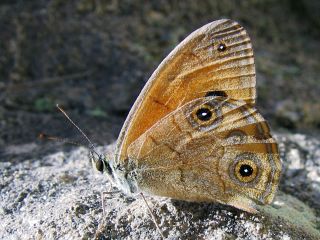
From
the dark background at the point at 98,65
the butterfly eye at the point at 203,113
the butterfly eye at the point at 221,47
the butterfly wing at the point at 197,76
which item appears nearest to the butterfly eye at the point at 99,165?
the butterfly wing at the point at 197,76

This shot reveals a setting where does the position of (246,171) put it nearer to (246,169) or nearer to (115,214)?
(246,169)

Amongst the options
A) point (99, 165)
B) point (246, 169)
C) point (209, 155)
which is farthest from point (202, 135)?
point (99, 165)

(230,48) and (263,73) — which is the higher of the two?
(230,48)

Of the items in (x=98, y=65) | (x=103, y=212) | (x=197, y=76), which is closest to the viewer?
(x=103, y=212)

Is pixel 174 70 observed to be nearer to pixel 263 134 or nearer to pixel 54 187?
pixel 263 134

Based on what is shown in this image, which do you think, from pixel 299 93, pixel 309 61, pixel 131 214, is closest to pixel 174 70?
pixel 131 214
